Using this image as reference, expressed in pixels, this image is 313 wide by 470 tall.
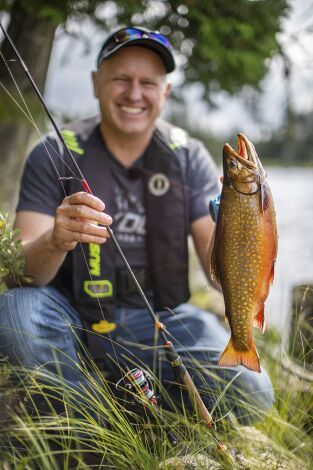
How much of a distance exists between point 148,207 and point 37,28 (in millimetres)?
2648

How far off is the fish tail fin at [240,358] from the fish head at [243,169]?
626 millimetres

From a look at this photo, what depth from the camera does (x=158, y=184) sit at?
11.3 feet

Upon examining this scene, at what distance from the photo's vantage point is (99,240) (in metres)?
2.21

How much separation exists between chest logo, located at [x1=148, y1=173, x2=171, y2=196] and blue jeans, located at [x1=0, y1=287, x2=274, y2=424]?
0.77m

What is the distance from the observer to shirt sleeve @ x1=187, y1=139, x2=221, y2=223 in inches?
139

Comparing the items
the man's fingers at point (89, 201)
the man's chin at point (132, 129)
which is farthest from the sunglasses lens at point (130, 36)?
the man's fingers at point (89, 201)

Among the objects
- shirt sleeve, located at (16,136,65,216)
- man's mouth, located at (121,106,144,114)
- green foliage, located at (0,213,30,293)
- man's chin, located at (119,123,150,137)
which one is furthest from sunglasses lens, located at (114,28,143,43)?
green foliage, located at (0,213,30,293)

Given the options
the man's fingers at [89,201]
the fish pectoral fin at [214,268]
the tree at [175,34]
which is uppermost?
the tree at [175,34]

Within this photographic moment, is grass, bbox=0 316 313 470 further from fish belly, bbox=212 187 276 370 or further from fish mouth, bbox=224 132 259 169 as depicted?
fish mouth, bbox=224 132 259 169

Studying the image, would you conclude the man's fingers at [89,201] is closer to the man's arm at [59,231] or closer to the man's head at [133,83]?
the man's arm at [59,231]

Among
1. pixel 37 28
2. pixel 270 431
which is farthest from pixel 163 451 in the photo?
pixel 37 28

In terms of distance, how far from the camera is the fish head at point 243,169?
76.6 inches

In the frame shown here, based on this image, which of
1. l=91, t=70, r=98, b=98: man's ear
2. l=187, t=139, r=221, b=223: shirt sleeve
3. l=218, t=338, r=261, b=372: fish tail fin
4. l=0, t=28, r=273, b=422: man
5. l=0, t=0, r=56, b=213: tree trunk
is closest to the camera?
l=218, t=338, r=261, b=372: fish tail fin

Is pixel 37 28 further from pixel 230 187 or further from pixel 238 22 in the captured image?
pixel 230 187
